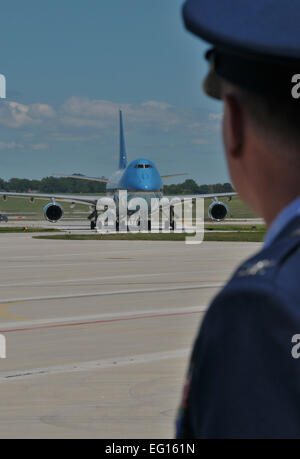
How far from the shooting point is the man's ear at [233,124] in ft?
4.04

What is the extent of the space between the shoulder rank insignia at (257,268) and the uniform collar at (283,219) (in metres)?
0.10

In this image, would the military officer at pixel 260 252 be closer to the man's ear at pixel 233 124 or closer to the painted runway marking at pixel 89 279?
the man's ear at pixel 233 124

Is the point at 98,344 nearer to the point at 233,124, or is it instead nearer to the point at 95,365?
the point at 95,365

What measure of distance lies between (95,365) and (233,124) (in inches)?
291

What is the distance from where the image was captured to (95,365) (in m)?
8.41

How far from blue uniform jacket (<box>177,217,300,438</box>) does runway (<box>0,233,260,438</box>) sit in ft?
5.43

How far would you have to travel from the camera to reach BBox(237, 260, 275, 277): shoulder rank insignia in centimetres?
102

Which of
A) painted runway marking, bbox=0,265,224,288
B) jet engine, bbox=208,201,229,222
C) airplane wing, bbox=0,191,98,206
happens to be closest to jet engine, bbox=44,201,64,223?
airplane wing, bbox=0,191,98,206

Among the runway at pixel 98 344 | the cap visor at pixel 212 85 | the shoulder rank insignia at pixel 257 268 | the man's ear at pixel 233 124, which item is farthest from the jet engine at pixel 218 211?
the shoulder rank insignia at pixel 257 268

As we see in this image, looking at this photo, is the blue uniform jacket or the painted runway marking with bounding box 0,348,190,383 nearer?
the blue uniform jacket

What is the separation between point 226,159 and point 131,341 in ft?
28.7

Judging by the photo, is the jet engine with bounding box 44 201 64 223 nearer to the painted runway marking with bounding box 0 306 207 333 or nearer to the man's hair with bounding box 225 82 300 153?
the painted runway marking with bounding box 0 306 207 333

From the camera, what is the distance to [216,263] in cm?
2342

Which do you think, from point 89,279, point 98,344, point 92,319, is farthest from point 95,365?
point 89,279
